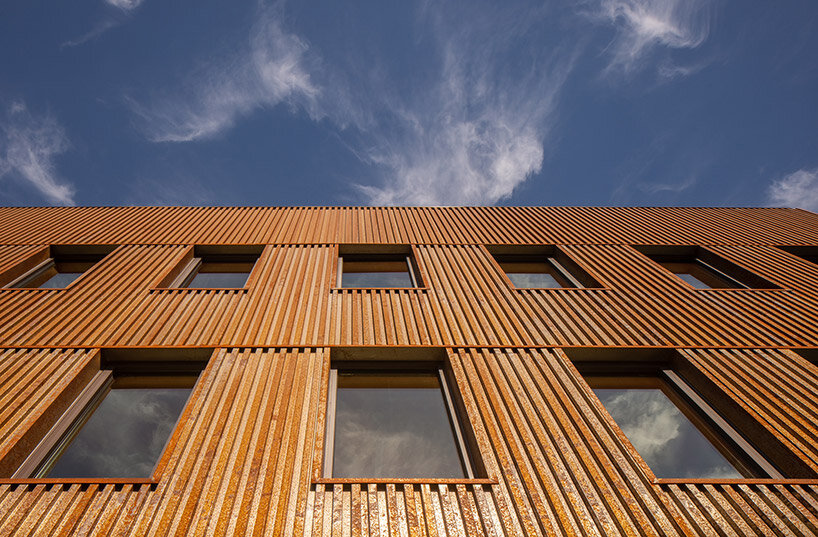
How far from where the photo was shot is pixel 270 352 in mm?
3660

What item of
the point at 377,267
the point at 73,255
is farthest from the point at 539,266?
the point at 73,255

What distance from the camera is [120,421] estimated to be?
3.10 metres

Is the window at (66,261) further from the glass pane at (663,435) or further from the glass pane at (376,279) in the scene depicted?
the glass pane at (663,435)

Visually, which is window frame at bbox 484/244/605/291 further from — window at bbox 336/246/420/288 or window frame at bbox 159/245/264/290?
window frame at bbox 159/245/264/290

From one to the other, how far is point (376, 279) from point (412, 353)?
178 centimetres

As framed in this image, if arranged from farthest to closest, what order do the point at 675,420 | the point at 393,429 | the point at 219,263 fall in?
the point at 219,263 → the point at 675,420 → the point at 393,429

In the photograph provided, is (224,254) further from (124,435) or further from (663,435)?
(663,435)

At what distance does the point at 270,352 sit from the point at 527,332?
2.71m

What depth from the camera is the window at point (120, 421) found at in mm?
2691

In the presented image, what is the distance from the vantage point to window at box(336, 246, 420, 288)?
533 cm

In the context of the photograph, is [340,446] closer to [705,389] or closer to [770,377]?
[705,389]

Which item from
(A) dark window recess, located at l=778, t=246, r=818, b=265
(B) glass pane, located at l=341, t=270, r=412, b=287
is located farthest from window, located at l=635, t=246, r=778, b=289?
(B) glass pane, located at l=341, t=270, r=412, b=287

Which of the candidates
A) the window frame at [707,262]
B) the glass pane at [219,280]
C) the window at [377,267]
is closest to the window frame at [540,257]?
the window frame at [707,262]

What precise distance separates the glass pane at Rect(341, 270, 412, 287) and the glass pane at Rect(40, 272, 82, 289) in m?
3.96
